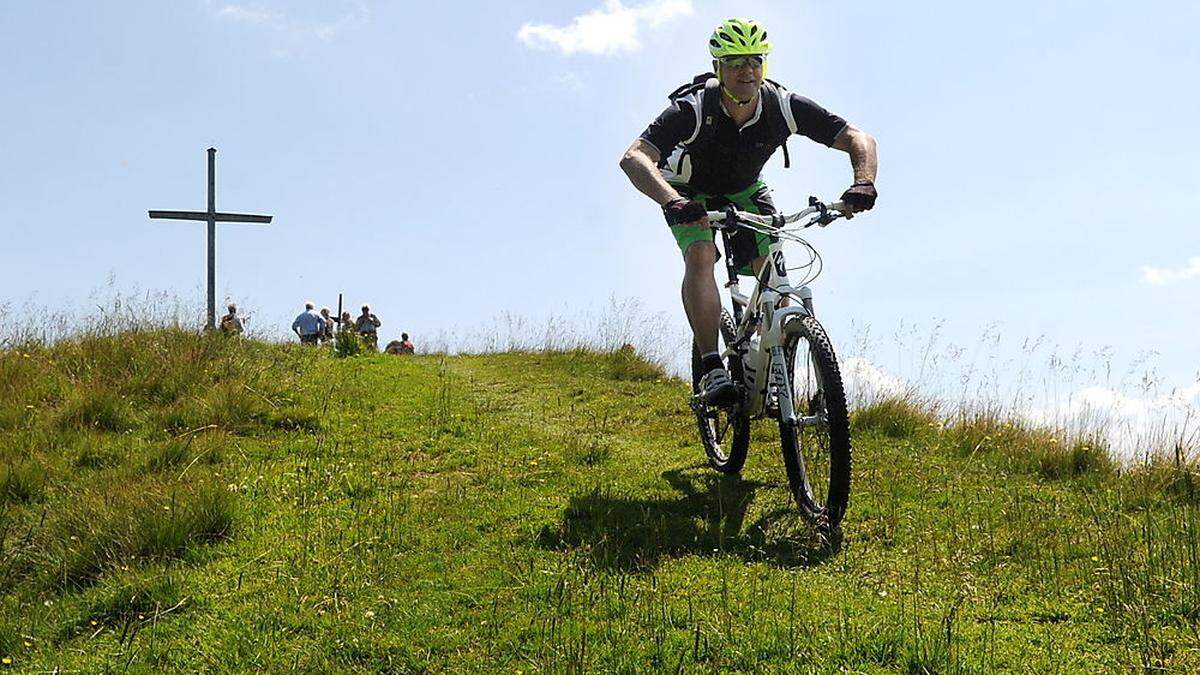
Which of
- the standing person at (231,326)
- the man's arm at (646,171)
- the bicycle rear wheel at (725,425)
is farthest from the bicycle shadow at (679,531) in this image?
the standing person at (231,326)

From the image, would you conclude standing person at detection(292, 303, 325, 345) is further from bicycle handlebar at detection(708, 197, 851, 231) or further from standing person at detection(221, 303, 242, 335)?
bicycle handlebar at detection(708, 197, 851, 231)

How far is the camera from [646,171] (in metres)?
4.76

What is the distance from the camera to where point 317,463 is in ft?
20.6

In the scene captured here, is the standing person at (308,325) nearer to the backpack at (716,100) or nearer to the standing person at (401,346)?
the standing person at (401,346)

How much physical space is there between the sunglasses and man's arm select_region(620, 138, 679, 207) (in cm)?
54

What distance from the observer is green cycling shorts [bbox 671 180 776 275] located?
17.6ft

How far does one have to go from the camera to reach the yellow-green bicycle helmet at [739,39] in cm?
482

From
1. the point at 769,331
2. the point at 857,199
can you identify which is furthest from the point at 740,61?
the point at 769,331

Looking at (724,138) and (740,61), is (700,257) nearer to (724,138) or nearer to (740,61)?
(724,138)

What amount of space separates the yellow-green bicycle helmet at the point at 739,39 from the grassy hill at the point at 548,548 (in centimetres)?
229

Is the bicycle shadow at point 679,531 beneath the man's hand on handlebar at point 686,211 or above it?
beneath

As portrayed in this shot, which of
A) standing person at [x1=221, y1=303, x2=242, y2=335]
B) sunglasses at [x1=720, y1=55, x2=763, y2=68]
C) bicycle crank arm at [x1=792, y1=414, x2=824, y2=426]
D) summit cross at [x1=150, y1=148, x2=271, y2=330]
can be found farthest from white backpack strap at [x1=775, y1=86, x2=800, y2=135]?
summit cross at [x1=150, y1=148, x2=271, y2=330]

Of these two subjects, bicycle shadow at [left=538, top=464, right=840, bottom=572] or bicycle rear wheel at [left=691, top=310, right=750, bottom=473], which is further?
bicycle rear wheel at [left=691, top=310, right=750, bottom=473]

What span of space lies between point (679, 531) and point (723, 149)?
2.03 metres
